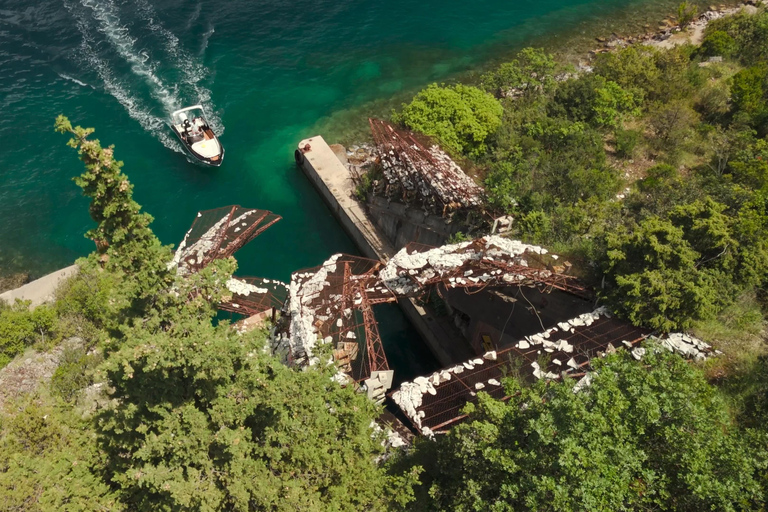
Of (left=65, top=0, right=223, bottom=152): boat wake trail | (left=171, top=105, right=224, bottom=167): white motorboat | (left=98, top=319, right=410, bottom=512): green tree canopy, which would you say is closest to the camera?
(left=98, top=319, right=410, bottom=512): green tree canopy

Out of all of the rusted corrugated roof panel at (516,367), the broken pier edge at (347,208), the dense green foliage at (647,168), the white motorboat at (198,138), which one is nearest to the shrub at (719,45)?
the dense green foliage at (647,168)

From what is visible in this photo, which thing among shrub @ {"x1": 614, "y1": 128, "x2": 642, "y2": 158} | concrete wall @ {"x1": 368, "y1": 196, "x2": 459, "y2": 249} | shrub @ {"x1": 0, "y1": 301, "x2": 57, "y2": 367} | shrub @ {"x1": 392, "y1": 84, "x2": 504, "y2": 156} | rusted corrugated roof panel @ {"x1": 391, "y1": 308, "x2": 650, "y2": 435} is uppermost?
shrub @ {"x1": 614, "y1": 128, "x2": 642, "y2": 158}

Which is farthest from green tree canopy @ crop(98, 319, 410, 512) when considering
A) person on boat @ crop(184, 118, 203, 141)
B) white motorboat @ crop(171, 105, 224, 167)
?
person on boat @ crop(184, 118, 203, 141)

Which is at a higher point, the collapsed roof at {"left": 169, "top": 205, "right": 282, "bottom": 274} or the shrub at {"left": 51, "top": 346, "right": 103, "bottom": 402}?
the collapsed roof at {"left": 169, "top": 205, "right": 282, "bottom": 274}

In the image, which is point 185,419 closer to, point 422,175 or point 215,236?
point 215,236

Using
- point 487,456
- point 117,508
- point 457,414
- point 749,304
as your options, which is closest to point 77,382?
point 117,508

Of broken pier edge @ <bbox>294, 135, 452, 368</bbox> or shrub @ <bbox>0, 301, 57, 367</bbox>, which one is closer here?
shrub @ <bbox>0, 301, 57, 367</bbox>

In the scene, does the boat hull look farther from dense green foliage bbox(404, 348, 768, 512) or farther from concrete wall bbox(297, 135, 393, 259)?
dense green foliage bbox(404, 348, 768, 512)
